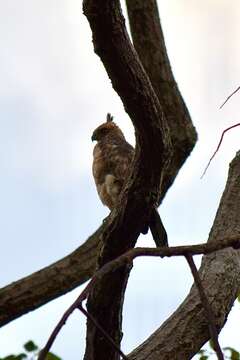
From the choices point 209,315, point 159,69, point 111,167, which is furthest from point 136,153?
point 111,167

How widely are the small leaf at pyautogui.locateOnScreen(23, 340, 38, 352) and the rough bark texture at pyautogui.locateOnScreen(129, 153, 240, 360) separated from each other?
21.0 inches

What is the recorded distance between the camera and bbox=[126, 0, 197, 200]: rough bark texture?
616 centimetres

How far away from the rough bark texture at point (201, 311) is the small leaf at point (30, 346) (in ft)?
1.75

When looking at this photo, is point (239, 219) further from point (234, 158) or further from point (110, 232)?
point (110, 232)

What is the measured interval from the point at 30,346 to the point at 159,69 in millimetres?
2419

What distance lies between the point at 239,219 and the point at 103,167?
2223 mm

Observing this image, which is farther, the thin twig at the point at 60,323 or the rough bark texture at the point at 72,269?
the rough bark texture at the point at 72,269

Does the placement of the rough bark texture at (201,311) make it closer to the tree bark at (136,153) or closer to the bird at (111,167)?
the tree bark at (136,153)

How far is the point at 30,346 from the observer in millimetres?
4676

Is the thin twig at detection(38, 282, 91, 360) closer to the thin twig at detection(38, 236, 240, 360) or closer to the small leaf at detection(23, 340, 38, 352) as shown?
the thin twig at detection(38, 236, 240, 360)

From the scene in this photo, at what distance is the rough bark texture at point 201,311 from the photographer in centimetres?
446

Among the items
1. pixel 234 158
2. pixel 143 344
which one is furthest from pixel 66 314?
pixel 234 158

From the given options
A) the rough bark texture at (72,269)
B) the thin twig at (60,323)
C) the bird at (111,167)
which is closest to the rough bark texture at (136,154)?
the thin twig at (60,323)

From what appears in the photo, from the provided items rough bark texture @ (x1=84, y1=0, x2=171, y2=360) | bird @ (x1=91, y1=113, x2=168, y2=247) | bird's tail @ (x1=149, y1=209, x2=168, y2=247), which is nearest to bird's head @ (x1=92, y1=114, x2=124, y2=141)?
bird @ (x1=91, y1=113, x2=168, y2=247)
